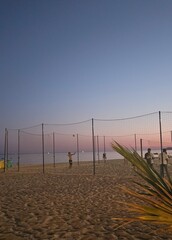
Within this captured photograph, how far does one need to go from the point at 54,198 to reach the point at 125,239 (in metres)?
5.02

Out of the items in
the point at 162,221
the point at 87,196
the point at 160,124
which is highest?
the point at 160,124

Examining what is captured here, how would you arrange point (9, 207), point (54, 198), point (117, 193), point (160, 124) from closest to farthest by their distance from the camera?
point (9, 207), point (54, 198), point (117, 193), point (160, 124)

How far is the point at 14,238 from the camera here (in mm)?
5566

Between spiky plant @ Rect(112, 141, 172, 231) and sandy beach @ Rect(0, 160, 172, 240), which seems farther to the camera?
sandy beach @ Rect(0, 160, 172, 240)

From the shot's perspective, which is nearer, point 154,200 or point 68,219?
point 154,200

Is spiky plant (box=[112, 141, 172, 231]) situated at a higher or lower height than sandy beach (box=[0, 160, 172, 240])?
higher

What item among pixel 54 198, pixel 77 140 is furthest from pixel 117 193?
pixel 77 140

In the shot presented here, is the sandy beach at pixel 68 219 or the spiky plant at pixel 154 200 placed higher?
the spiky plant at pixel 154 200

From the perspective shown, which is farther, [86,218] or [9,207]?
[9,207]

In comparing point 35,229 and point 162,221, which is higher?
point 162,221

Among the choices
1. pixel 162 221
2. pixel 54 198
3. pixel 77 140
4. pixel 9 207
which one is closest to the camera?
pixel 162 221

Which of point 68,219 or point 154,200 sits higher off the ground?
point 154,200

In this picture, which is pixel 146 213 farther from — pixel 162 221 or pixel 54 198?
pixel 54 198

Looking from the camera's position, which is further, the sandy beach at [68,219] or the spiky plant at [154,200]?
the sandy beach at [68,219]
